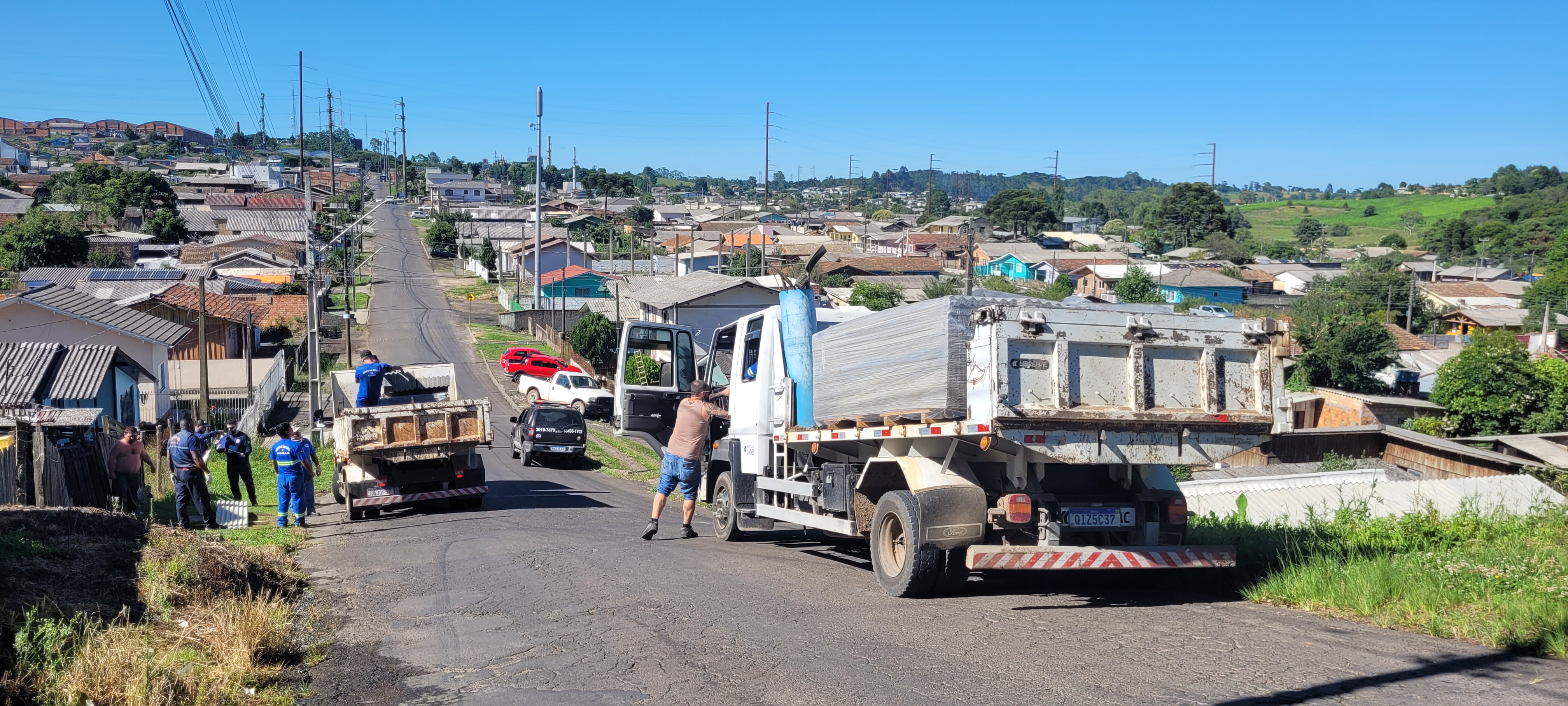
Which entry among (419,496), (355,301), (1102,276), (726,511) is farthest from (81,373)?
(1102,276)

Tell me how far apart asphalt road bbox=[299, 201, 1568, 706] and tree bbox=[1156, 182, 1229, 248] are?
114 m

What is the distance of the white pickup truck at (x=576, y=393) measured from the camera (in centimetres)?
3653

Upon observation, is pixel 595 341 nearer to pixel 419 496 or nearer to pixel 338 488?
pixel 338 488

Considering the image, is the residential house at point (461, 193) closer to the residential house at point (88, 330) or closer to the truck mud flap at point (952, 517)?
the residential house at point (88, 330)

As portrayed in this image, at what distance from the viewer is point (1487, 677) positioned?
6223 mm

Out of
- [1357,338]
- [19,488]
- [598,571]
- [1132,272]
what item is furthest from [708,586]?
[1132,272]

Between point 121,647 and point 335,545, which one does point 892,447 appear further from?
point 335,545

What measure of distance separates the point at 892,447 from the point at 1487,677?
4.33m

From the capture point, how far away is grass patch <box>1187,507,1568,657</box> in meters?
7.15

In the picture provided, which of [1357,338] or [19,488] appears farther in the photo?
[1357,338]

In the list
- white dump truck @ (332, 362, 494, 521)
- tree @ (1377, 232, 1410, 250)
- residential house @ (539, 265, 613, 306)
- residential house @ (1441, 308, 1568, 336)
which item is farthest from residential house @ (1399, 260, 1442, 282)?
white dump truck @ (332, 362, 494, 521)

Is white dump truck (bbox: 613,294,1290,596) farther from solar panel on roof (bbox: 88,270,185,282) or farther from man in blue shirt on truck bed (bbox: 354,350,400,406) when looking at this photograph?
solar panel on roof (bbox: 88,270,185,282)

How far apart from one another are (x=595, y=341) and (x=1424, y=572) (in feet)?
139

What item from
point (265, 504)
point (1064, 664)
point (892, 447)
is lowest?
point (265, 504)
